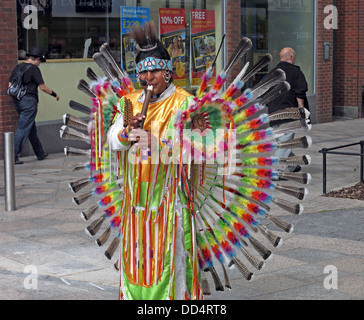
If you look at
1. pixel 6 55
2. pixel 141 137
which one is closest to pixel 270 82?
pixel 141 137

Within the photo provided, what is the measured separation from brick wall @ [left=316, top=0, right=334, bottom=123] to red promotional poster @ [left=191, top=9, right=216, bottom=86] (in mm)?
3567

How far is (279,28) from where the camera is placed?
17.4m

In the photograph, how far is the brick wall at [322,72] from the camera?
1805cm

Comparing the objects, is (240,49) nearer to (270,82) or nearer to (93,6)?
(270,82)

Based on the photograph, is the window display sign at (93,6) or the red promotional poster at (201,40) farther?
the red promotional poster at (201,40)

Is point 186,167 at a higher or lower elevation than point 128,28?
lower

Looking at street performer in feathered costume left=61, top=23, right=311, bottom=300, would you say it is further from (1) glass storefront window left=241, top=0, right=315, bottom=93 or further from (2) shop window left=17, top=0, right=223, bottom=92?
(1) glass storefront window left=241, top=0, right=315, bottom=93

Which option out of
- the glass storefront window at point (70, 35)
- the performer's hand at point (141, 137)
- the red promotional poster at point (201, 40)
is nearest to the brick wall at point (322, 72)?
the red promotional poster at point (201, 40)

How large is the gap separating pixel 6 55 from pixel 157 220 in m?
8.58

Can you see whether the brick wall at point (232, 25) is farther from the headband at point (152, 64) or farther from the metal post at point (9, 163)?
the headband at point (152, 64)

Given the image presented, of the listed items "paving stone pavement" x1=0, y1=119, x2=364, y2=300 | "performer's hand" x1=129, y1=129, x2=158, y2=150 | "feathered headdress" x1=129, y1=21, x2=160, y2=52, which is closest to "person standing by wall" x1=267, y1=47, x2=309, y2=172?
"paving stone pavement" x1=0, y1=119, x2=364, y2=300

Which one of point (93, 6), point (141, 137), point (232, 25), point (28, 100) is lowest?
point (141, 137)

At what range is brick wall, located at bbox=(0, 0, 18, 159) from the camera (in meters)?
12.1

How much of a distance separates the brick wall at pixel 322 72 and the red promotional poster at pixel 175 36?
14.5 feet
